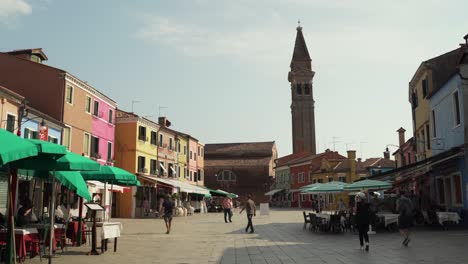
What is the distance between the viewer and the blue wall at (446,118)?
19.6 metres

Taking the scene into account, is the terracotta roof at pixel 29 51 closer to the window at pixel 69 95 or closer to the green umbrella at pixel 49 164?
the window at pixel 69 95

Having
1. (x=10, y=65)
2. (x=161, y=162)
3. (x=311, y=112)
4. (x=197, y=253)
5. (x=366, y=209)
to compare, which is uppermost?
(x=311, y=112)

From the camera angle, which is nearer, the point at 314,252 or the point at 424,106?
the point at 314,252

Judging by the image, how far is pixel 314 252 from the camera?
1240cm

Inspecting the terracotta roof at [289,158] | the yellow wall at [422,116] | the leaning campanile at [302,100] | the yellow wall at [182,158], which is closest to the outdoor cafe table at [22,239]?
the yellow wall at [422,116]

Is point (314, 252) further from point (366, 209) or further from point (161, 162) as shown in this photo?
point (161, 162)

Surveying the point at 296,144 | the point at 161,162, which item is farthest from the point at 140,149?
the point at 296,144

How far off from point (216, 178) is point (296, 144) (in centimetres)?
1858

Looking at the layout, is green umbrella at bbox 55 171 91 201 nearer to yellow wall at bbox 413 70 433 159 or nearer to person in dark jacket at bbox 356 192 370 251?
person in dark jacket at bbox 356 192 370 251

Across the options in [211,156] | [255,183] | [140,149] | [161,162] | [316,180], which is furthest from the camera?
[211,156]

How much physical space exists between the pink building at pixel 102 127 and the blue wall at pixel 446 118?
67.4ft

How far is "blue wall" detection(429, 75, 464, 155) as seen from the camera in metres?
19.6

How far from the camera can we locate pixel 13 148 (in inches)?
301

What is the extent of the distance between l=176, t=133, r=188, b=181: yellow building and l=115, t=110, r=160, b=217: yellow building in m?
8.45
